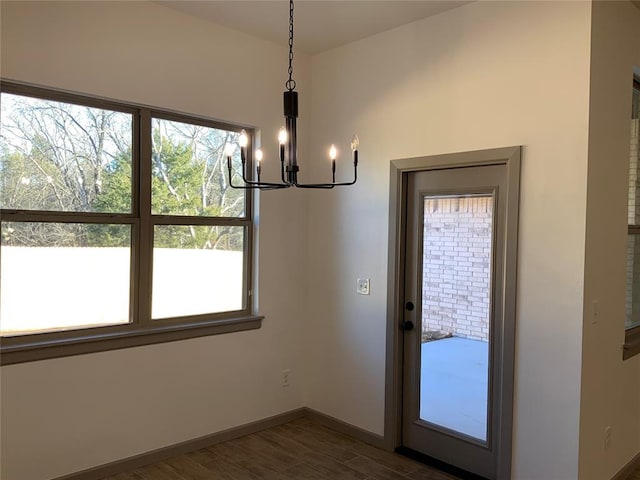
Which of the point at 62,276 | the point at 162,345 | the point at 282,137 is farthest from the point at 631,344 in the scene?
the point at 62,276

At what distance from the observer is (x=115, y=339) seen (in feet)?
10.2

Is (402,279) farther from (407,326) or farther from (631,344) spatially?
(631,344)

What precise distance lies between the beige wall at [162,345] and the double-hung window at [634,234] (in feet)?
7.97

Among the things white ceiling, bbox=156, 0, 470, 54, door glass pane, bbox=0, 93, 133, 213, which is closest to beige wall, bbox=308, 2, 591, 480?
white ceiling, bbox=156, 0, 470, 54

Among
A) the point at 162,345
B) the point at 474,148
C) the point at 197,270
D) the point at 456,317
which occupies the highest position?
the point at 474,148

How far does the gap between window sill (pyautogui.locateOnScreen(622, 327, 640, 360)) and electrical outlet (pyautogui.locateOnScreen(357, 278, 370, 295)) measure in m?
1.72

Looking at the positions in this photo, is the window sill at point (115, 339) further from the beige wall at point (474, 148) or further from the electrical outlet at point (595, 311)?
the electrical outlet at point (595, 311)

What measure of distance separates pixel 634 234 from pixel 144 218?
3386 millimetres

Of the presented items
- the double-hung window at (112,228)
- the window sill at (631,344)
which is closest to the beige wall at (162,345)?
the double-hung window at (112,228)

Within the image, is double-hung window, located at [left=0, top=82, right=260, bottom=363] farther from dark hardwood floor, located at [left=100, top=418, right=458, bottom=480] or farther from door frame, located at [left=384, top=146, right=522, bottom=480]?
door frame, located at [left=384, top=146, right=522, bottom=480]

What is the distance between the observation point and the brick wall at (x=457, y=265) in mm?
3139

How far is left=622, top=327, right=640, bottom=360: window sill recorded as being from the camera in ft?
10.4

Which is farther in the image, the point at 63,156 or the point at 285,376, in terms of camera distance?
the point at 285,376

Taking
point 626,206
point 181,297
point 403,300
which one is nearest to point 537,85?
point 626,206
